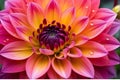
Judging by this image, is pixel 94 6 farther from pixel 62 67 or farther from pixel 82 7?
pixel 62 67

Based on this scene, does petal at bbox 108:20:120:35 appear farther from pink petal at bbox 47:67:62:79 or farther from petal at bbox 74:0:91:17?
pink petal at bbox 47:67:62:79

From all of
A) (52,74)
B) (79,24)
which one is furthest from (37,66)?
(79,24)

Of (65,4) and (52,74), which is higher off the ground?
(65,4)

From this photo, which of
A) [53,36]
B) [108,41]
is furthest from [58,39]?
[108,41]

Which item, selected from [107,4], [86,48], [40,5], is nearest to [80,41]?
[86,48]

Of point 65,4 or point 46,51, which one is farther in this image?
point 65,4

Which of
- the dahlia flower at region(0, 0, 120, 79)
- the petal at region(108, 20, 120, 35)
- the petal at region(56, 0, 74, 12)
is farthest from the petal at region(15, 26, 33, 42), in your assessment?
the petal at region(108, 20, 120, 35)

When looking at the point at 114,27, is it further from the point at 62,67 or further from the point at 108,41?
the point at 62,67
